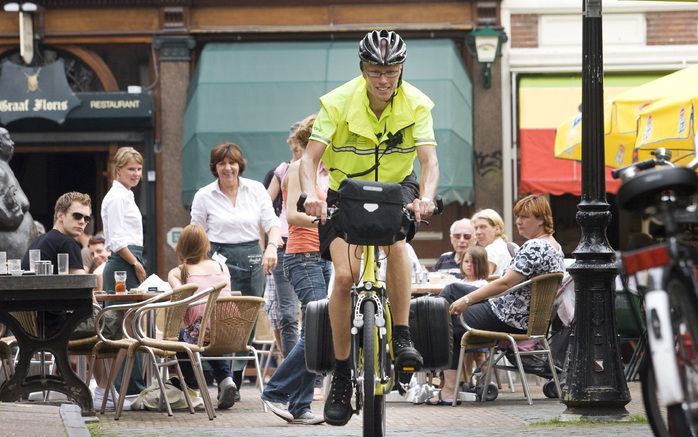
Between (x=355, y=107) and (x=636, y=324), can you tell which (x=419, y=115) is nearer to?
(x=355, y=107)

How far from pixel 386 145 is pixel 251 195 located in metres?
4.14

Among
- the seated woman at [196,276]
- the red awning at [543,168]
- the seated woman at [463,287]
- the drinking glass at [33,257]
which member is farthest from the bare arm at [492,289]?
the red awning at [543,168]

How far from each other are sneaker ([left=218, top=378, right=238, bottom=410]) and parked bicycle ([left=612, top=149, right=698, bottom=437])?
18.7 feet

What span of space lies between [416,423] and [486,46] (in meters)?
10.8

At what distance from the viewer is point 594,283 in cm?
939

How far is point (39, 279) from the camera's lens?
9172 mm

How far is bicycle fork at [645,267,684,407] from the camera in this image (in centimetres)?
505

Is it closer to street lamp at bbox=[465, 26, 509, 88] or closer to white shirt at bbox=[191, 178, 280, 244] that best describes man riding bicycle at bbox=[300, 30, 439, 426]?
white shirt at bbox=[191, 178, 280, 244]

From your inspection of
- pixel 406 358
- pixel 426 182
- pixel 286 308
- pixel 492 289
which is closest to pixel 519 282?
pixel 492 289

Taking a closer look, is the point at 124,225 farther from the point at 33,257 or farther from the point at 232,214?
the point at 33,257

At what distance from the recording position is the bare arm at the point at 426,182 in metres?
7.17

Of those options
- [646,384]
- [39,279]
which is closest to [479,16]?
[39,279]

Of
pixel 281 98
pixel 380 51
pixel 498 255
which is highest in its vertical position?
pixel 281 98

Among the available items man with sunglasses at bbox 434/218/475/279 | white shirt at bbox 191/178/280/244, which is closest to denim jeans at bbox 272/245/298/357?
white shirt at bbox 191/178/280/244
